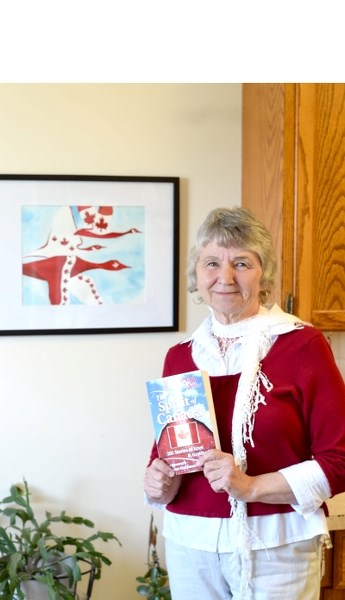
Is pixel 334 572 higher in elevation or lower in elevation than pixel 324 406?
lower

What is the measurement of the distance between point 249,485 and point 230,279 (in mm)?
417

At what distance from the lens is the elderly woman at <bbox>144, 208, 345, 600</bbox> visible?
1312 mm

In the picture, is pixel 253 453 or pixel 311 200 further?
pixel 311 200

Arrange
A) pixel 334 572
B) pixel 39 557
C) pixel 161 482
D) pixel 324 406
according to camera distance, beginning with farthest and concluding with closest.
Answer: pixel 39 557, pixel 334 572, pixel 161 482, pixel 324 406

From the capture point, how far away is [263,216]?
2078 mm

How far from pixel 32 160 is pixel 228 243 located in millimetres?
974

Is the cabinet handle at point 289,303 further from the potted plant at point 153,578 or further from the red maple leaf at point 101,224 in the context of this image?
the potted plant at point 153,578

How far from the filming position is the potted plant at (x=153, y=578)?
2055 millimetres

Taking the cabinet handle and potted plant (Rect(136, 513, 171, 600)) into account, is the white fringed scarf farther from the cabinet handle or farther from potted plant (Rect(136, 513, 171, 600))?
potted plant (Rect(136, 513, 171, 600))

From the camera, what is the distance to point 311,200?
188 cm

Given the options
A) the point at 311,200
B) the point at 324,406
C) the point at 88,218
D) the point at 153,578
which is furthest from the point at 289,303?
the point at 153,578

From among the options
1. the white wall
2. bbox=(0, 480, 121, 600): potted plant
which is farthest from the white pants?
the white wall

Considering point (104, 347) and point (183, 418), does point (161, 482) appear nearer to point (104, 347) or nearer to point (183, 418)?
point (183, 418)
